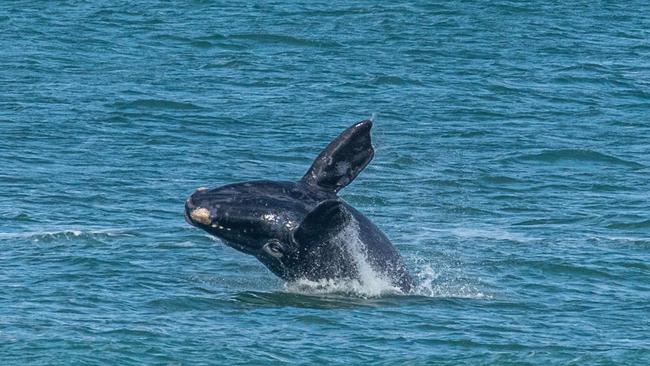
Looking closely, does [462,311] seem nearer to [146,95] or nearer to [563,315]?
[563,315]

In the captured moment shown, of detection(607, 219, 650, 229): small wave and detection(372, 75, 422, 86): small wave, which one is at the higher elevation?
detection(607, 219, 650, 229): small wave

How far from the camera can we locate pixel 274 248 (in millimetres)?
21078

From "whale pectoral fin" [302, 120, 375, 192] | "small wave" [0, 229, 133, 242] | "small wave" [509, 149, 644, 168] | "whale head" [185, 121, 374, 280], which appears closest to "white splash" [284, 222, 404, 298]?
"whale head" [185, 121, 374, 280]

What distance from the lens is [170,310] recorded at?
22.1 metres

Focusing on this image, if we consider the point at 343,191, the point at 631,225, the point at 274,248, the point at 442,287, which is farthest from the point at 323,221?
the point at 343,191

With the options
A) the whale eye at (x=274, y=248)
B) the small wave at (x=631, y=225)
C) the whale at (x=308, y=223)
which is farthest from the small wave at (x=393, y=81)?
the whale eye at (x=274, y=248)

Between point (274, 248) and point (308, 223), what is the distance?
111 centimetres

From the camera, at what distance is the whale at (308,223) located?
2075cm

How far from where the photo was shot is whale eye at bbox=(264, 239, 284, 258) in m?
21.0

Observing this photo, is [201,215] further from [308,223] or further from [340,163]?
[340,163]

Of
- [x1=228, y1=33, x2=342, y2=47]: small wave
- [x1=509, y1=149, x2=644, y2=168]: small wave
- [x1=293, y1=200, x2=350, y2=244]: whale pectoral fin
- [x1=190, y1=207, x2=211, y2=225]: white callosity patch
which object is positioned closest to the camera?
[x1=293, y1=200, x2=350, y2=244]: whale pectoral fin

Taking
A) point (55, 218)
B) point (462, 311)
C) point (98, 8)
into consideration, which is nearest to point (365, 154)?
point (462, 311)

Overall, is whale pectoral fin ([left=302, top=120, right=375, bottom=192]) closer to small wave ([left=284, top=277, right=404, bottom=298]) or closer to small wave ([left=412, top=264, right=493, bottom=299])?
small wave ([left=284, top=277, right=404, bottom=298])

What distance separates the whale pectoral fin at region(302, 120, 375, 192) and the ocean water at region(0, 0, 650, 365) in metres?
1.55
